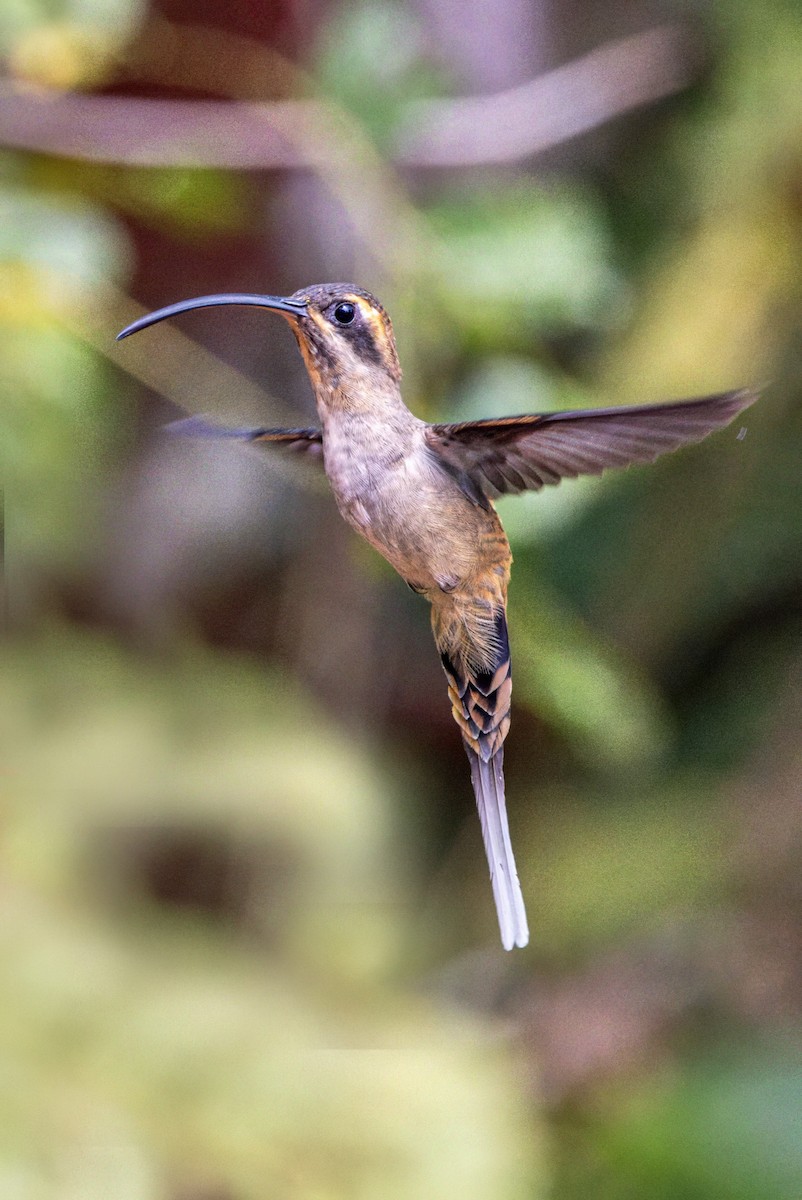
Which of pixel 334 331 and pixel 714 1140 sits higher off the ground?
pixel 714 1140

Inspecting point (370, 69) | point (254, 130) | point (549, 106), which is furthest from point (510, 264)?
point (549, 106)

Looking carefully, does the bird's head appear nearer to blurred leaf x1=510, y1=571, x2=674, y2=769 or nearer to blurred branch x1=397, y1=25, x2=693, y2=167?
blurred leaf x1=510, y1=571, x2=674, y2=769

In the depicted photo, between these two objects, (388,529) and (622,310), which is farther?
(622,310)

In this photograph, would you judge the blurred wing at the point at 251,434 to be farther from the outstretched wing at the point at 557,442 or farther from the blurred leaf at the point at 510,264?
the blurred leaf at the point at 510,264

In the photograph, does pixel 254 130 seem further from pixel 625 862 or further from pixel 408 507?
pixel 625 862

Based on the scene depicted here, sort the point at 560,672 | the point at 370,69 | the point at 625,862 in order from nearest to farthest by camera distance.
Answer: the point at 560,672, the point at 370,69, the point at 625,862

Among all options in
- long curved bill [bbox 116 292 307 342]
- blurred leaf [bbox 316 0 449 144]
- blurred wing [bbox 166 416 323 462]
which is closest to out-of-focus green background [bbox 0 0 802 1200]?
blurred leaf [bbox 316 0 449 144]

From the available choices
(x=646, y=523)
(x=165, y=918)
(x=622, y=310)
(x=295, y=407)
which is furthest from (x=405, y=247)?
(x=165, y=918)

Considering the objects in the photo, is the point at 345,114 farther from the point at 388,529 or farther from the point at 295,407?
the point at 388,529
